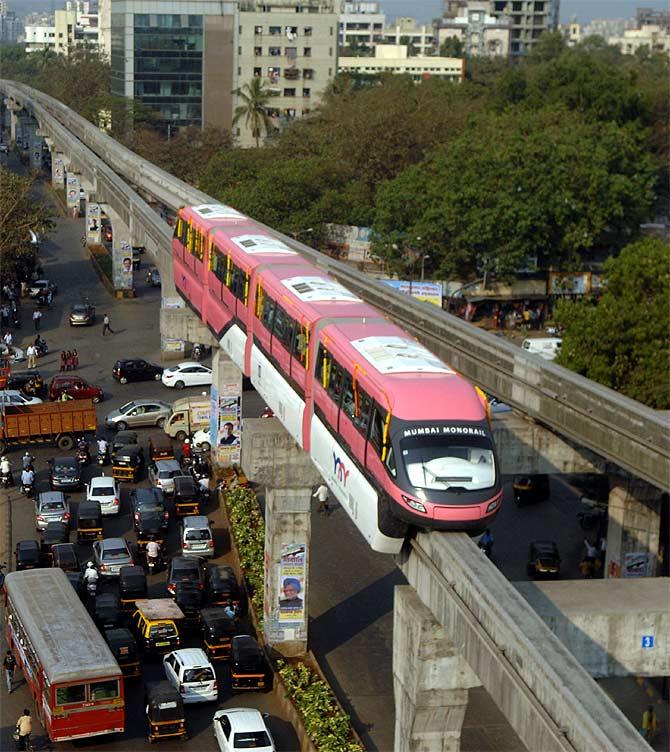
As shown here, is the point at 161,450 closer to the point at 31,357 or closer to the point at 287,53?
the point at 31,357

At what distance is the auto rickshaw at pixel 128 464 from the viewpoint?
45094 mm

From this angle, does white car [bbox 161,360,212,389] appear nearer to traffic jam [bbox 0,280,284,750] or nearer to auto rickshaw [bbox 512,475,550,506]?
traffic jam [bbox 0,280,284,750]

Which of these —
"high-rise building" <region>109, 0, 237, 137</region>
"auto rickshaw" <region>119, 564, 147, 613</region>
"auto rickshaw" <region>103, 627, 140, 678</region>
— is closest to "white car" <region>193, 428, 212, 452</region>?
"auto rickshaw" <region>119, 564, 147, 613</region>

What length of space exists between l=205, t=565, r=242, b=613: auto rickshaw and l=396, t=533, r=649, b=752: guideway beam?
13.1 meters

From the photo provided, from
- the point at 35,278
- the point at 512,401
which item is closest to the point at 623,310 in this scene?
the point at 512,401

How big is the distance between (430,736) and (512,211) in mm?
49200

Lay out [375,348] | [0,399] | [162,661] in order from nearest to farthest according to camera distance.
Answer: [375,348] → [162,661] → [0,399]

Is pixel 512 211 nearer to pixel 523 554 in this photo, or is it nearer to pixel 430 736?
pixel 523 554

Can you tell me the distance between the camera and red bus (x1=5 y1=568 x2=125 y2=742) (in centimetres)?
2681

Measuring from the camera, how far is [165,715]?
27938 millimetres

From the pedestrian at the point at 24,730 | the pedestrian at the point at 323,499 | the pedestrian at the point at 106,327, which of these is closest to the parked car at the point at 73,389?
the pedestrian at the point at 106,327

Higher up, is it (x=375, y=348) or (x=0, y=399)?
(x=375, y=348)

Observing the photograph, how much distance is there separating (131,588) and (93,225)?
60.3 metres

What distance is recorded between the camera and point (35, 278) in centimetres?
7812
